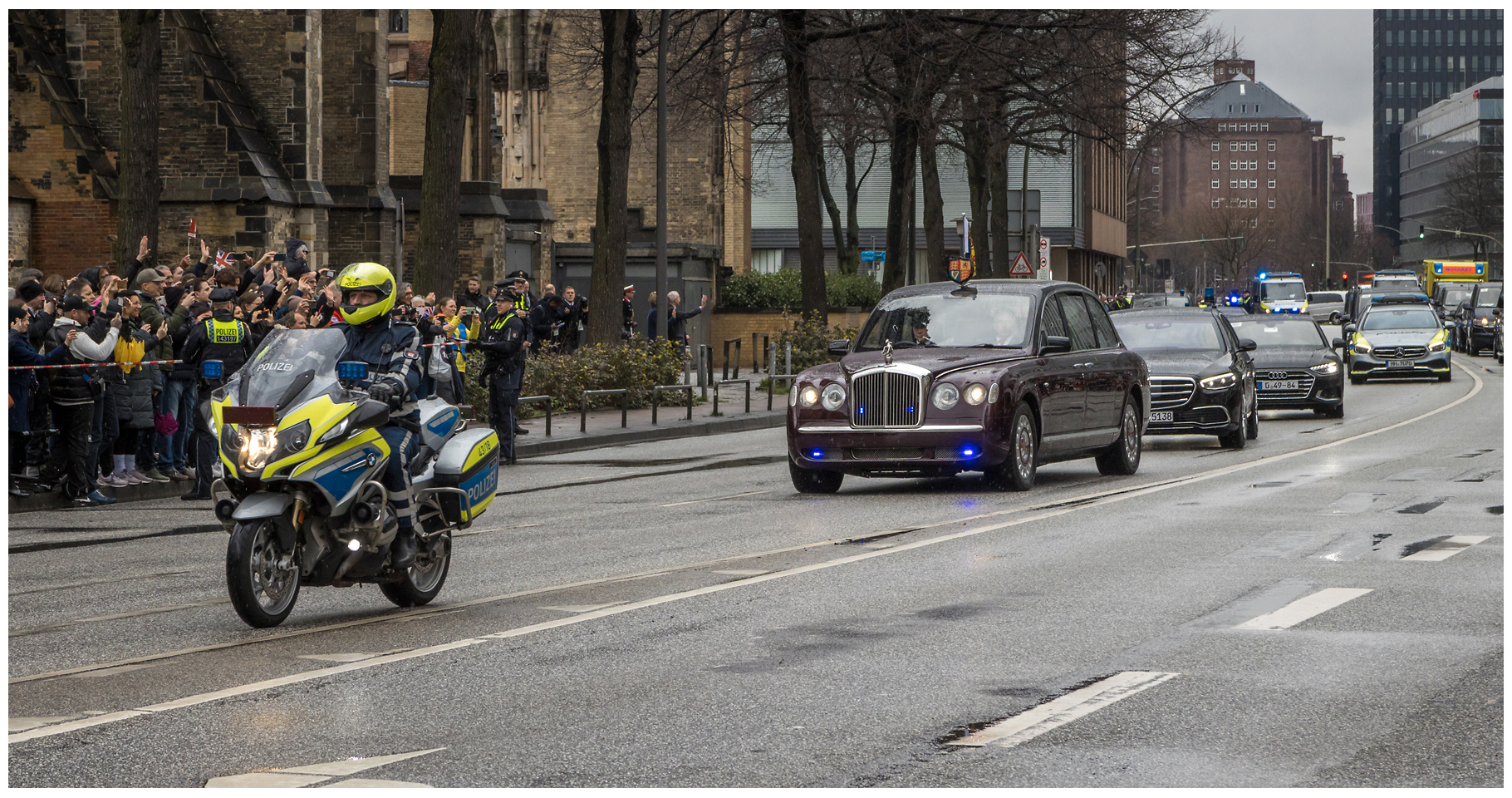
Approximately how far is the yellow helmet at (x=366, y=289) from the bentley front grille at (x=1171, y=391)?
13.3 metres

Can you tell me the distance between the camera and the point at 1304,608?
867cm

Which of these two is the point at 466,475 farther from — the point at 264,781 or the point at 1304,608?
the point at 1304,608

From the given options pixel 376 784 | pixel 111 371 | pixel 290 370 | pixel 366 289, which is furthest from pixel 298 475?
pixel 111 371

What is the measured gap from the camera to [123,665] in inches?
292

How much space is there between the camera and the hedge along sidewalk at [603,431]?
15.3 m

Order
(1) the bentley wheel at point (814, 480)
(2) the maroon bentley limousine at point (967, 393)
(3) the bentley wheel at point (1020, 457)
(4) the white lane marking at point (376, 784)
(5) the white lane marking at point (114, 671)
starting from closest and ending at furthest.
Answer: (4) the white lane marking at point (376, 784)
(5) the white lane marking at point (114, 671)
(2) the maroon bentley limousine at point (967, 393)
(3) the bentley wheel at point (1020, 457)
(1) the bentley wheel at point (814, 480)

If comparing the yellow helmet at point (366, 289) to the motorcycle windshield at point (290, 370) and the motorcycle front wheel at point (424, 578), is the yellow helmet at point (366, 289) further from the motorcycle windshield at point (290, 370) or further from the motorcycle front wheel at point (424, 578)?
the motorcycle front wheel at point (424, 578)

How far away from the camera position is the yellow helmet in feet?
27.9

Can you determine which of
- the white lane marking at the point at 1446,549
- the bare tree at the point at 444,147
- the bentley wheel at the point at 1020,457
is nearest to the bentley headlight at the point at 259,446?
the white lane marking at the point at 1446,549

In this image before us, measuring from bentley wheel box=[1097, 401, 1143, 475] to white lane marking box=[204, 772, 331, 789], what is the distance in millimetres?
12447

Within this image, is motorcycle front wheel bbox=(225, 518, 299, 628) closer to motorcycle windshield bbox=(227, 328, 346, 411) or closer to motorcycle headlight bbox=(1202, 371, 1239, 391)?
motorcycle windshield bbox=(227, 328, 346, 411)

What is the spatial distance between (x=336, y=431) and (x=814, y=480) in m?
7.85

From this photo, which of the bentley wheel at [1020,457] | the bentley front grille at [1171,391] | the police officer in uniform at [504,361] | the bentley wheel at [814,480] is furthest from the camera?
the bentley front grille at [1171,391]
